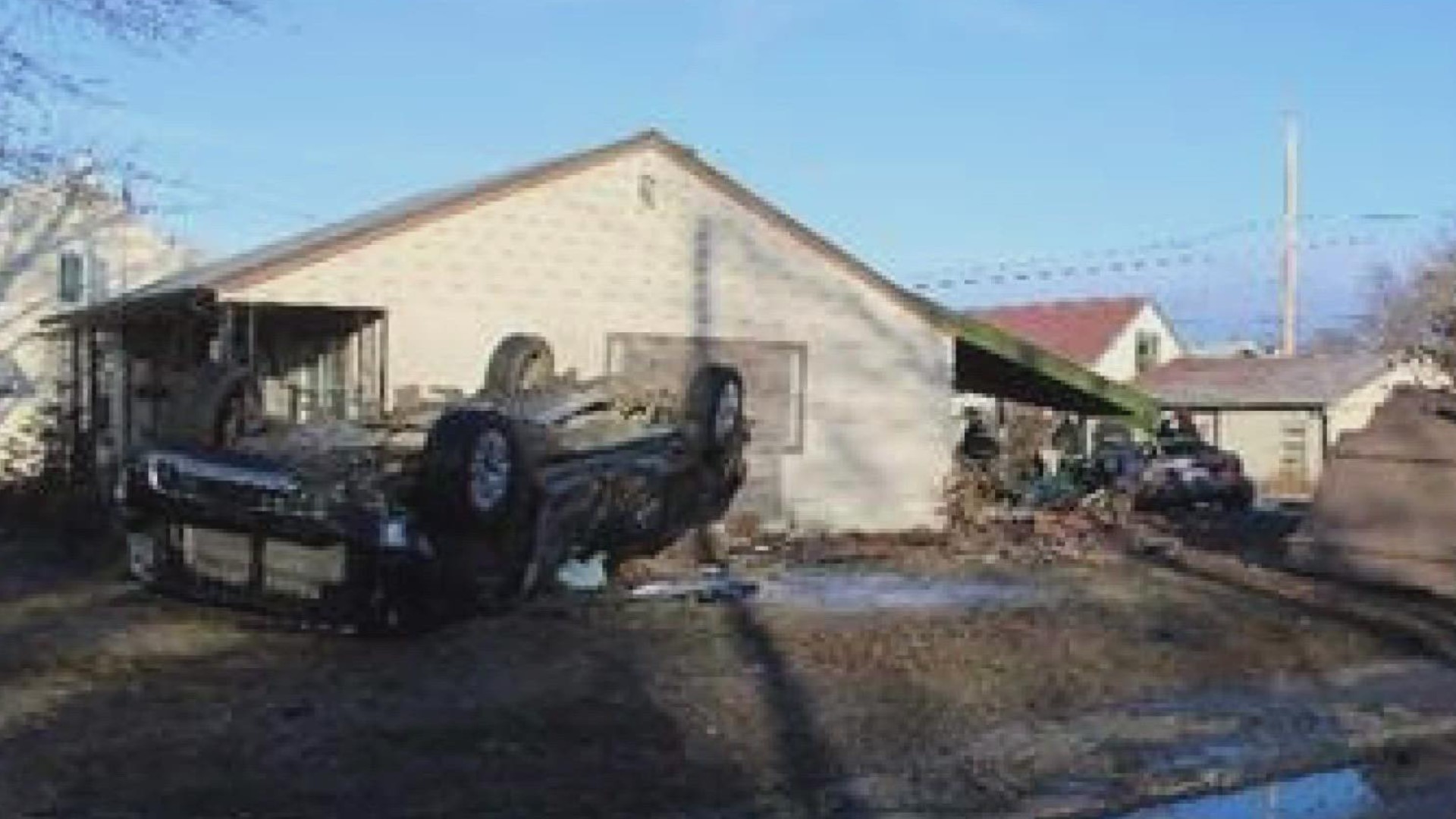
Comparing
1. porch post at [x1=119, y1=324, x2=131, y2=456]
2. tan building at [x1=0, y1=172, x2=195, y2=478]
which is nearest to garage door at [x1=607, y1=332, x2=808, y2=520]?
porch post at [x1=119, y1=324, x2=131, y2=456]

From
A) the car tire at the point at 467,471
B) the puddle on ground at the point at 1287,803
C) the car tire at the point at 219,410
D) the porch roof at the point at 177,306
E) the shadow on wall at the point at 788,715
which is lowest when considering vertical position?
the puddle on ground at the point at 1287,803

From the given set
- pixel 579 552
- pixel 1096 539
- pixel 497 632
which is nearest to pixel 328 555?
pixel 497 632

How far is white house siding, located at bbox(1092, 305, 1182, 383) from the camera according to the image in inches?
2847

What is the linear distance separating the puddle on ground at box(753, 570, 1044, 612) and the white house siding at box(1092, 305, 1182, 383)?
52.7 m

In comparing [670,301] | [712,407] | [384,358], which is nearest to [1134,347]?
[670,301]

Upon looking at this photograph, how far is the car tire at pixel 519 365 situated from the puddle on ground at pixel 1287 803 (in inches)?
349

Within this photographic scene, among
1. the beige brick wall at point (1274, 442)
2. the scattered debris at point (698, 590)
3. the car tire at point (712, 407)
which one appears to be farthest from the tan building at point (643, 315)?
the beige brick wall at point (1274, 442)

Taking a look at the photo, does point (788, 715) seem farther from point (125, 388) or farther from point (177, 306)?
point (125, 388)

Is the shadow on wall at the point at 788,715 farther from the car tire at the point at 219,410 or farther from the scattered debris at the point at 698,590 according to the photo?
the car tire at the point at 219,410

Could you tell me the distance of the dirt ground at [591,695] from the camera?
31.8 feet

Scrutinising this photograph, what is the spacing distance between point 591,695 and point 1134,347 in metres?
63.5

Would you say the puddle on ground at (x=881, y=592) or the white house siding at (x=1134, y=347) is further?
the white house siding at (x=1134, y=347)

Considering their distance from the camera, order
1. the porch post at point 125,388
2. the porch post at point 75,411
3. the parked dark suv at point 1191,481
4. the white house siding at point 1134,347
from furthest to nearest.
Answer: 1. the white house siding at point 1134,347
2. the parked dark suv at point 1191,481
3. the porch post at point 75,411
4. the porch post at point 125,388

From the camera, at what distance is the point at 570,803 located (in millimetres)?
9438
